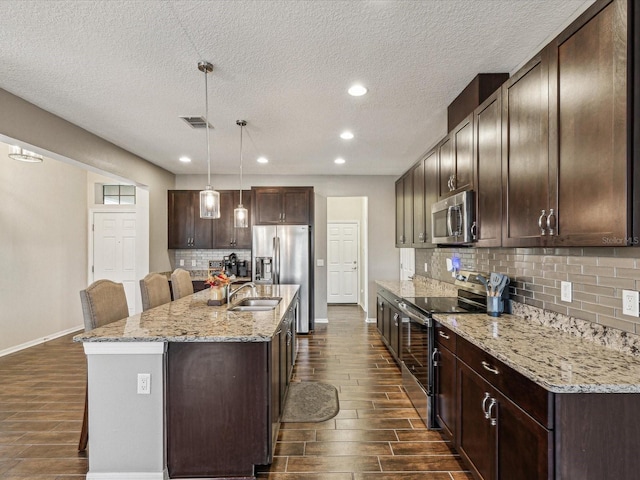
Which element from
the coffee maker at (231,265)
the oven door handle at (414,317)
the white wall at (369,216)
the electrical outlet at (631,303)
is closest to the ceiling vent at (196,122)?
the white wall at (369,216)

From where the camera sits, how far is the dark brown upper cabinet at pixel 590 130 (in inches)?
51.3

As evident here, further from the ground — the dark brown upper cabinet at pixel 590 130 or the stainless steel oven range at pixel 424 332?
the dark brown upper cabinet at pixel 590 130

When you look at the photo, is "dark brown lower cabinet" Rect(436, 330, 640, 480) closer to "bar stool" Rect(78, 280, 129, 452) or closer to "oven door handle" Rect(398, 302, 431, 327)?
"oven door handle" Rect(398, 302, 431, 327)

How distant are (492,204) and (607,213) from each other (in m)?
0.95

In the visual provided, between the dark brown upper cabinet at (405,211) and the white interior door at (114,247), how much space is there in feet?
14.9

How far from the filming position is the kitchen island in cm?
203

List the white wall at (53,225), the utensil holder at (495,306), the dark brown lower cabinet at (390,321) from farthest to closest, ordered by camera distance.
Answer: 1. the white wall at (53,225)
2. the dark brown lower cabinet at (390,321)
3. the utensil holder at (495,306)

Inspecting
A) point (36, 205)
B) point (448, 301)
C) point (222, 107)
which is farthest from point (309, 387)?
point (36, 205)

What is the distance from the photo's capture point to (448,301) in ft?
10.5

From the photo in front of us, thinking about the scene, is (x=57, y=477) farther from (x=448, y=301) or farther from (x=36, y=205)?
(x=36, y=205)

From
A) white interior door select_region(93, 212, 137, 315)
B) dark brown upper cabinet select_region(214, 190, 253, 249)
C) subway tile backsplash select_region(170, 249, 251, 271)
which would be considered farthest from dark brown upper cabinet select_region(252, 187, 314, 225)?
white interior door select_region(93, 212, 137, 315)

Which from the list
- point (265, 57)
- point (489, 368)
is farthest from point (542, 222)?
point (265, 57)

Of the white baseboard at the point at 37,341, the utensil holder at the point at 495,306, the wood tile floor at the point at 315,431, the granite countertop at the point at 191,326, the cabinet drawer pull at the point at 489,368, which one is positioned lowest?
the wood tile floor at the point at 315,431

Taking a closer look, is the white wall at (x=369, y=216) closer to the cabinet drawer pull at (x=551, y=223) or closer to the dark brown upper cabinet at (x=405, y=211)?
the dark brown upper cabinet at (x=405, y=211)
